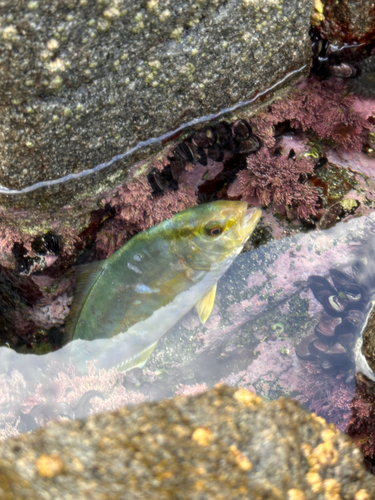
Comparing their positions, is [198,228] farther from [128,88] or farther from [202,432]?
[202,432]

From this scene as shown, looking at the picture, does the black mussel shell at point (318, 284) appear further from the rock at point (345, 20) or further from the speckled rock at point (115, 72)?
the rock at point (345, 20)

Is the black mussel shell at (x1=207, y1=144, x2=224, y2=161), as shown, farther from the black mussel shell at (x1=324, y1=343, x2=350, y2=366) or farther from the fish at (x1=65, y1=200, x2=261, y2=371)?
the black mussel shell at (x1=324, y1=343, x2=350, y2=366)

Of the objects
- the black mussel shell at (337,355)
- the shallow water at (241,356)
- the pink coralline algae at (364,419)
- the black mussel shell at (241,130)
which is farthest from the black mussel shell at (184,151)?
the pink coralline algae at (364,419)

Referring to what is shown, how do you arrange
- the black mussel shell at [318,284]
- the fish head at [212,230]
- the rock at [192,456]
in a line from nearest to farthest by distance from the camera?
the rock at [192,456] → the fish head at [212,230] → the black mussel shell at [318,284]

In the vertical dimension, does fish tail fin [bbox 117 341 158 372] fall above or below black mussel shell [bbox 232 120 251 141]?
below

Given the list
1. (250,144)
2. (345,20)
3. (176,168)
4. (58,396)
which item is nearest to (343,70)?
(345,20)

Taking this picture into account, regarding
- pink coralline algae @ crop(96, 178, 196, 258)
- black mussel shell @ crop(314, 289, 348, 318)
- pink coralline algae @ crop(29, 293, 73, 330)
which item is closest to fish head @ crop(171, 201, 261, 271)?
pink coralline algae @ crop(96, 178, 196, 258)

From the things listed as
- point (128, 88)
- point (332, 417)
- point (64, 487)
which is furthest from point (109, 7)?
point (332, 417)
